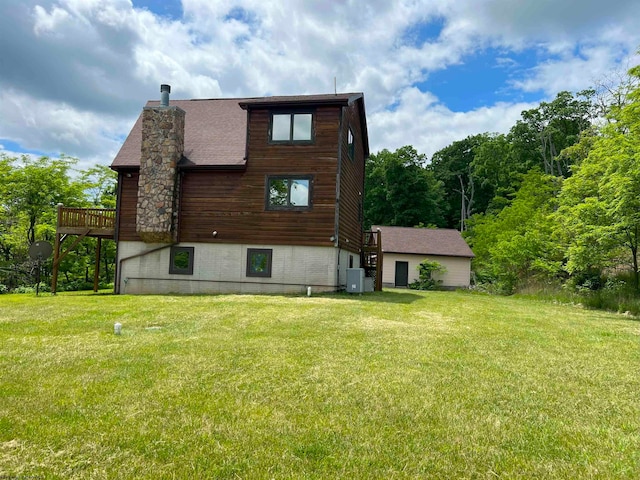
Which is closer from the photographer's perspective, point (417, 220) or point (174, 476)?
point (174, 476)

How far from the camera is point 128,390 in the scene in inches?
165

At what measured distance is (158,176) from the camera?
16234mm

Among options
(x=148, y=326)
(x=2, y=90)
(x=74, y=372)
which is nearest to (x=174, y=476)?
(x=74, y=372)

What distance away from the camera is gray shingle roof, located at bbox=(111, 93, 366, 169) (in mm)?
15969

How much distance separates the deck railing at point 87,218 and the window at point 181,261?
3.29m

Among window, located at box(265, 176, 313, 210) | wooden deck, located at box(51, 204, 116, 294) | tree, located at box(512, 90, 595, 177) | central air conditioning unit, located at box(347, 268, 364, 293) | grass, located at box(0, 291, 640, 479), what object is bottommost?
grass, located at box(0, 291, 640, 479)

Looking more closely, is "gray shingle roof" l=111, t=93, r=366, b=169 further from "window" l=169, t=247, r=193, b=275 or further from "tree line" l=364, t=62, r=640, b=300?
→ "tree line" l=364, t=62, r=640, b=300

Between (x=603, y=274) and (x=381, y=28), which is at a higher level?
(x=381, y=28)

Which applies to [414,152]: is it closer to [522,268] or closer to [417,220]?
[417,220]

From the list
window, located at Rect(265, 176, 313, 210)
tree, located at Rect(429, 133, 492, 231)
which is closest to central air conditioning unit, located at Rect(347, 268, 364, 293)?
window, located at Rect(265, 176, 313, 210)

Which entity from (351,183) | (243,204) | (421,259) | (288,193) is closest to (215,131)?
(243,204)

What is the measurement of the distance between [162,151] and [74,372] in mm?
12915

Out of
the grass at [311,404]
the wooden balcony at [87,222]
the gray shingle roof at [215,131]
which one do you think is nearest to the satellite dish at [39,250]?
the wooden balcony at [87,222]

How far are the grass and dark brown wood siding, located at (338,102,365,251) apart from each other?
9585mm
